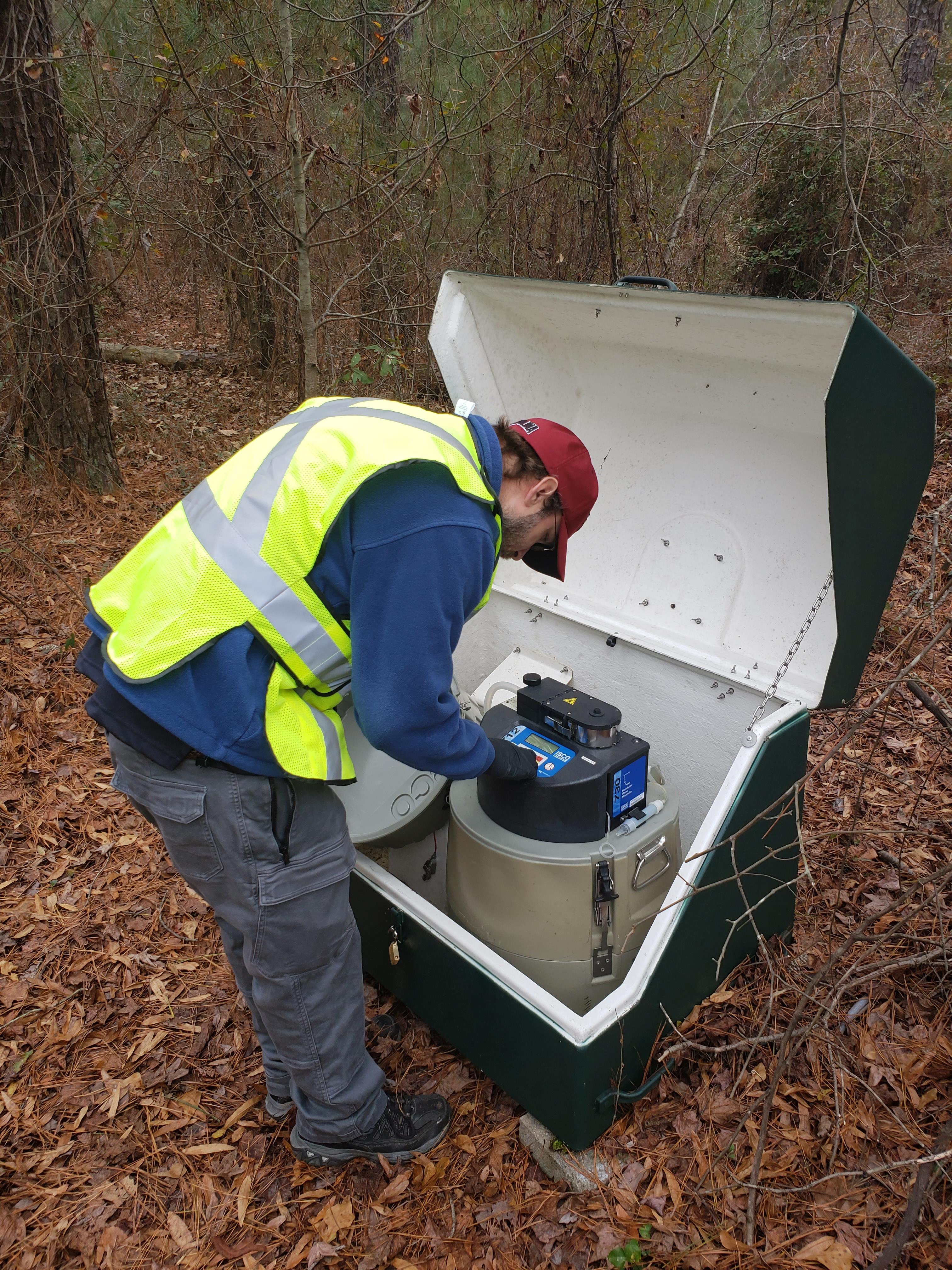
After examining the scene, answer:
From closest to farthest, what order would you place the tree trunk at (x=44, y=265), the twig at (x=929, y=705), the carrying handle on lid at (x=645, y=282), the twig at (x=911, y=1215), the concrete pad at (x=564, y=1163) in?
the twig at (x=911, y=1215), the concrete pad at (x=564, y=1163), the twig at (x=929, y=705), the carrying handle on lid at (x=645, y=282), the tree trunk at (x=44, y=265)

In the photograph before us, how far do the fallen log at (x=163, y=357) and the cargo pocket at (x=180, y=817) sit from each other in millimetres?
7354

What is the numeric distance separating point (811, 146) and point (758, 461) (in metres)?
5.15

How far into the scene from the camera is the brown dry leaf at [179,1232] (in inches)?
81.0

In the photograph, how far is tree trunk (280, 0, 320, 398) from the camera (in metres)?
4.05

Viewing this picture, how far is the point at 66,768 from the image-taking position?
12.1ft

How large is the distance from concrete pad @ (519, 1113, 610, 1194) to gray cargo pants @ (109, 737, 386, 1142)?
1.52 feet

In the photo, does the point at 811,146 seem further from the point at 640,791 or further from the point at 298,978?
the point at 298,978

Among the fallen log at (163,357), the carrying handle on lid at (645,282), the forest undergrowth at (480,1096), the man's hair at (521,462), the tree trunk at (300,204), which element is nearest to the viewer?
the man's hair at (521,462)

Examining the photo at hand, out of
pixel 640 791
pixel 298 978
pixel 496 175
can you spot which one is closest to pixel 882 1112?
pixel 640 791

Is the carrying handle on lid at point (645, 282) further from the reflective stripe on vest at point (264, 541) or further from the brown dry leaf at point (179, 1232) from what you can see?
the brown dry leaf at point (179, 1232)

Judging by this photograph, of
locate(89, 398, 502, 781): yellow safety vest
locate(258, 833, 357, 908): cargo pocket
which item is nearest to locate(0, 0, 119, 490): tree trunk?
locate(89, 398, 502, 781): yellow safety vest

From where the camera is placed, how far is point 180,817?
1697 millimetres

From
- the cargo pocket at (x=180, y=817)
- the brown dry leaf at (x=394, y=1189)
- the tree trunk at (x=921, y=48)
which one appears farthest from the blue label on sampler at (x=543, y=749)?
the tree trunk at (x=921, y=48)

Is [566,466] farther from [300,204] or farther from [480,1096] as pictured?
[300,204]
